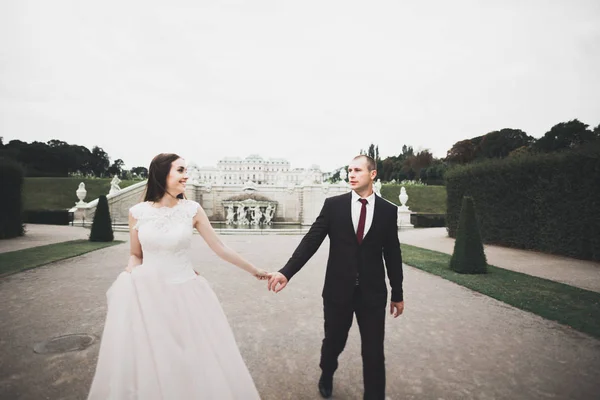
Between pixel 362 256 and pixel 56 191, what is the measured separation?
3802 cm

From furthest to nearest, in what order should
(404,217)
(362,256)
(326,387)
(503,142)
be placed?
(503,142) < (404,217) < (326,387) < (362,256)

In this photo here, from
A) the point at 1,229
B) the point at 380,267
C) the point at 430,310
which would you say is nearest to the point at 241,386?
the point at 380,267

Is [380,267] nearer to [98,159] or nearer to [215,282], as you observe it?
[215,282]

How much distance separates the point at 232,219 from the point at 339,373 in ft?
71.1

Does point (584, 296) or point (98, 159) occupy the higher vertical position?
point (98, 159)

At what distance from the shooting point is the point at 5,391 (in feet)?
9.52

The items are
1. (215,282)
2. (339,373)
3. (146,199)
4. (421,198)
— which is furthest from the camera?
(421,198)

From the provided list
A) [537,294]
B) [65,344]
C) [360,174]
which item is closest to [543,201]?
[537,294]

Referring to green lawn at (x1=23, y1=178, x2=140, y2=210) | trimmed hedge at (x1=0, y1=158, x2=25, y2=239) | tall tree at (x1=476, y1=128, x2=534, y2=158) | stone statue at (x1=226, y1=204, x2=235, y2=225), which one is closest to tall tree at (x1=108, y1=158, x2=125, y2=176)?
green lawn at (x1=23, y1=178, x2=140, y2=210)

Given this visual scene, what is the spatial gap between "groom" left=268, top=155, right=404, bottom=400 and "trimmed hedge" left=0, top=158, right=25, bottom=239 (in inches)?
631

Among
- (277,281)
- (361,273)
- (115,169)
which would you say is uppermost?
(115,169)

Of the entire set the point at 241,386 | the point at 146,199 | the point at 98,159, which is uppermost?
the point at 98,159

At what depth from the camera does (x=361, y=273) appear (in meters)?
2.67

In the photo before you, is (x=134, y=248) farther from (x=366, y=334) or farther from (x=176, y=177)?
(x=366, y=334)
